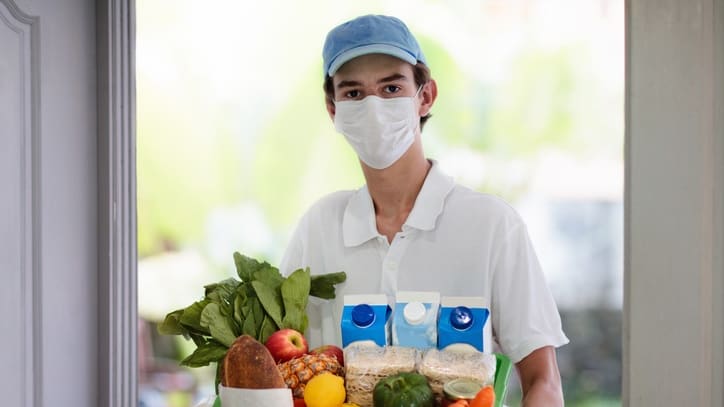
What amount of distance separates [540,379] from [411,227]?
463mm

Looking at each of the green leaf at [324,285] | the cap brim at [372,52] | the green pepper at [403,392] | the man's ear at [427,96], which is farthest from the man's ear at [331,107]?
the green pepper at [403,392]

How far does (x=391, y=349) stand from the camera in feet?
5.07

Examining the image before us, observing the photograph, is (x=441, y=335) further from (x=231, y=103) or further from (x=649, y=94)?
(x=231, y=103)

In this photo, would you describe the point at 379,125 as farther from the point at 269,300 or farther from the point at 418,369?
the point at 418,369

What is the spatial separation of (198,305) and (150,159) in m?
0.66

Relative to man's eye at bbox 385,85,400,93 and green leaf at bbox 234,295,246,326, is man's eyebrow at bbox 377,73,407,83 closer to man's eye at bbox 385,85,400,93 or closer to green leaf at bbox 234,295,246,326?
man's eye at bbox 385,85,400,93

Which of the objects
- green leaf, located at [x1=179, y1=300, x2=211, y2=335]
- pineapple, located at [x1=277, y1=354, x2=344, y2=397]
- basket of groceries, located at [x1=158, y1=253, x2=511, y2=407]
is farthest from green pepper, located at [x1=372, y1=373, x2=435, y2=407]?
green leaf, located at [x1=179, y1=300, x2=211, y2=335]

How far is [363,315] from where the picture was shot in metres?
1.62

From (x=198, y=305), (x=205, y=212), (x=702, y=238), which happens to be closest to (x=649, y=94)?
(x=702, y=238)

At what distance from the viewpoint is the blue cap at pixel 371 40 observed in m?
1.77

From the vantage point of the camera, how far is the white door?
1868mm

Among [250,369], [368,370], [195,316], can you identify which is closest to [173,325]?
[195,316]

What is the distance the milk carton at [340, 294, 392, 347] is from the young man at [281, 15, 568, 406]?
0.17 meters

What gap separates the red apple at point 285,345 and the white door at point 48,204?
0.71 metres
